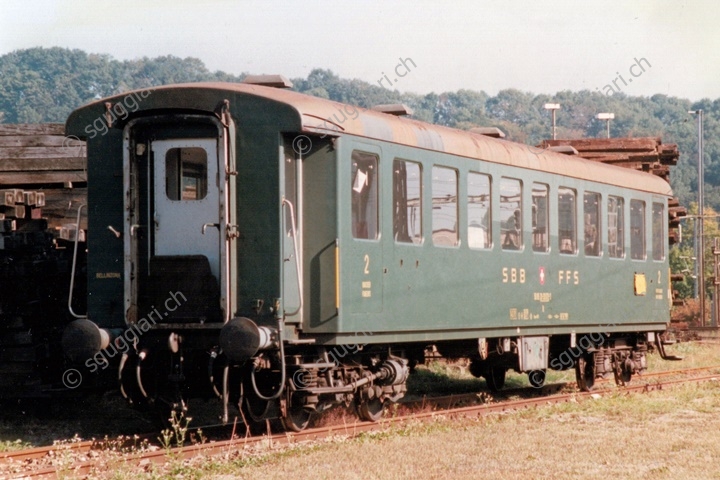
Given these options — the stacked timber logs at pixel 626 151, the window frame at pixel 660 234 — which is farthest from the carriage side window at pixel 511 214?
the stacked timber logs at pixel 626 151

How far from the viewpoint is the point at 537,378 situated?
59.3 feet

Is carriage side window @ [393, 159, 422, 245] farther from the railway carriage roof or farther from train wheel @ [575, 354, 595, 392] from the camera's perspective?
train wheel @ [575, 354, 595, 392]

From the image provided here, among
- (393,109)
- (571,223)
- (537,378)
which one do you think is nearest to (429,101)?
(537,378)

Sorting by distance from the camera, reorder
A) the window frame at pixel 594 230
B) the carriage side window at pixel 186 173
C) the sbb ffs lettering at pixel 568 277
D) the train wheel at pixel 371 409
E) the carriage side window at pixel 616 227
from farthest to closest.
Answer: the carriage side window at pixel 616 227
the window frame at pixel 594 230
the sbb ffs lettering at pixel 568 277
the train wheel at pixel 371 409
the carriage side window at pixel 186 173

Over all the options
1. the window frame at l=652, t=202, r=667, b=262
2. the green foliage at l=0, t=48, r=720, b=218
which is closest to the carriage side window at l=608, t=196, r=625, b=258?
the window frame at l=652, t=202, r=667, b=262

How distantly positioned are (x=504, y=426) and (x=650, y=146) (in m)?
11.2

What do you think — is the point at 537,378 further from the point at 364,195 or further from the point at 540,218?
the point at 364,195

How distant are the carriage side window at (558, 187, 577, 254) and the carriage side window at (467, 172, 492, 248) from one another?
2125 mm

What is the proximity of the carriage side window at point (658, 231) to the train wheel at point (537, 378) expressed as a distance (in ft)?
9.61

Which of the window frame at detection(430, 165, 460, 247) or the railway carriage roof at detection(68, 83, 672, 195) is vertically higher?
the railway carriage roof at detection(68, 83, 672, 195)

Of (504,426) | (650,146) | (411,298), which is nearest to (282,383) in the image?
(411,298)

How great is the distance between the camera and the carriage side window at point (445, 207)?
42.9 ft

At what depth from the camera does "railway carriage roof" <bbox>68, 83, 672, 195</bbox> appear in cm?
1122

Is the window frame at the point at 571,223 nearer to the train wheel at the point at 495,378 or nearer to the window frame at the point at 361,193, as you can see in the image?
the train wheel at the point at 495,378
